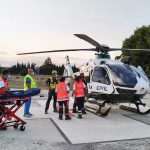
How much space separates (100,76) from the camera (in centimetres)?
1211

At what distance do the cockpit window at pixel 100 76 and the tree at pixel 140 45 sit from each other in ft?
85.5

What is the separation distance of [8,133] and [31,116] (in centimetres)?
303

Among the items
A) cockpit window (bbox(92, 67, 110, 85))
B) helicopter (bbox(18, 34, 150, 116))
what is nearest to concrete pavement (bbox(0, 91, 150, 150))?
helicopter (bbox(18, 34, 150, 116))

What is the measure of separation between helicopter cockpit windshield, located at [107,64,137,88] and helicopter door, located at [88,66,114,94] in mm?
306

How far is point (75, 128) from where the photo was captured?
30.2 ft

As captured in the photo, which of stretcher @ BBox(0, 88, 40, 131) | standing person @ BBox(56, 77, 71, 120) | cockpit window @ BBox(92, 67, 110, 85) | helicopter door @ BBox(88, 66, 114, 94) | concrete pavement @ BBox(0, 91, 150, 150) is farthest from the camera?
cockpit window @ BBox(92, 67, 110, 85)

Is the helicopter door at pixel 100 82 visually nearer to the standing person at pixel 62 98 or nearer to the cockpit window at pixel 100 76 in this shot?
the cockpit window at pixel 100 76

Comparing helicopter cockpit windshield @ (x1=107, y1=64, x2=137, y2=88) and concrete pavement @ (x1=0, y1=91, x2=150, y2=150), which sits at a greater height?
helicopter cockpit windshield @ (x1=107, y1=64, x2=137, y2=88)

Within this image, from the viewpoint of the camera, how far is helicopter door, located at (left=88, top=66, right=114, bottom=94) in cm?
1150

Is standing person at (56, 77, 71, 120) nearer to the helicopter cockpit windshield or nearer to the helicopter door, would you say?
the helicopter door

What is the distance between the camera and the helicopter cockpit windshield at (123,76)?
1112 cm

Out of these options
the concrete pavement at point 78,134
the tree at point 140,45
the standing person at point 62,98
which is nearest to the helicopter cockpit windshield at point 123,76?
the concrete pavement at point 78,134

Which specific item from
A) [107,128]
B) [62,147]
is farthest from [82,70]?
[62,147]

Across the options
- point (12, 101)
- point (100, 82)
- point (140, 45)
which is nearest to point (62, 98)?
point (100, 82)
